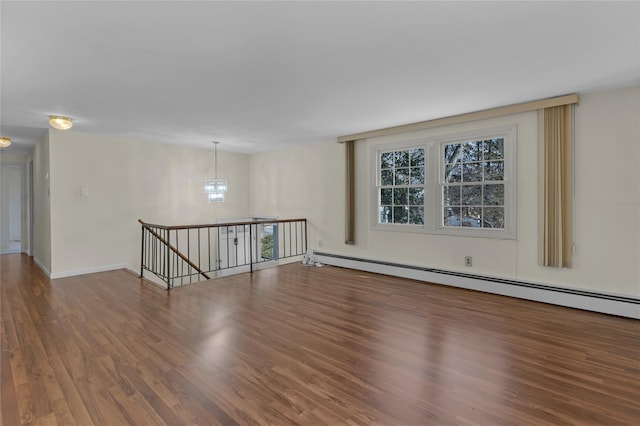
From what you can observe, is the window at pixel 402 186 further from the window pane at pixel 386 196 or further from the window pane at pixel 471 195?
the window pane at pixel 471 195

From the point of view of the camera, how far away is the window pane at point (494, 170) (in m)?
4.06

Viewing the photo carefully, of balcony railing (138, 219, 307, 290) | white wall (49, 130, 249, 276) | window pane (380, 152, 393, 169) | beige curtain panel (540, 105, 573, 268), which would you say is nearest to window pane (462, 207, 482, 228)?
beige curtain panel (540, 105, 573, 268)

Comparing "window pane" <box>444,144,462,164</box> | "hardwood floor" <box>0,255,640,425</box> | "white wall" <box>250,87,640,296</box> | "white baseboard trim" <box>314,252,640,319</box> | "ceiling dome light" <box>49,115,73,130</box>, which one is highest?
"ceiling dome light" <box>49,115,73,130</box>

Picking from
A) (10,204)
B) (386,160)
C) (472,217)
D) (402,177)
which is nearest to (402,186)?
(402,177)

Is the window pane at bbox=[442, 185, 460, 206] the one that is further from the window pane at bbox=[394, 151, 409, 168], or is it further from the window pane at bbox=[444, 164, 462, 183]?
the window pane at bbox=[394, 151, 409, 168]

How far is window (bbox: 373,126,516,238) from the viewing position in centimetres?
405

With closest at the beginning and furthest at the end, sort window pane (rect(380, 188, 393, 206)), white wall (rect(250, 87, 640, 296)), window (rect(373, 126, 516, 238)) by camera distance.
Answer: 1. white wall (rect(250, 87, 640, 296))
2. window (rect(373, 126, 516, 238))
3. window pane (rect(380, 188, 393, 206))

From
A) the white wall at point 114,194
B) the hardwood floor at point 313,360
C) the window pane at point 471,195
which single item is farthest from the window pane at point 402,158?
the white wall at point 114,194

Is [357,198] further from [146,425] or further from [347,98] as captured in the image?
[146,425]

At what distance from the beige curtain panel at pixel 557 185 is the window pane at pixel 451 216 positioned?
1.03 m

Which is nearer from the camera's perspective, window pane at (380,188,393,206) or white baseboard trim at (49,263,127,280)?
white baseboard trim at (49,263,127,280)

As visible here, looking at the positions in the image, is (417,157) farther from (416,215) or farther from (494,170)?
(494,170)

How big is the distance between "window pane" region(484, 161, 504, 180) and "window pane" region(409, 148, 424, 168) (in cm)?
90

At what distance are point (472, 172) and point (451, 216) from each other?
669mm
